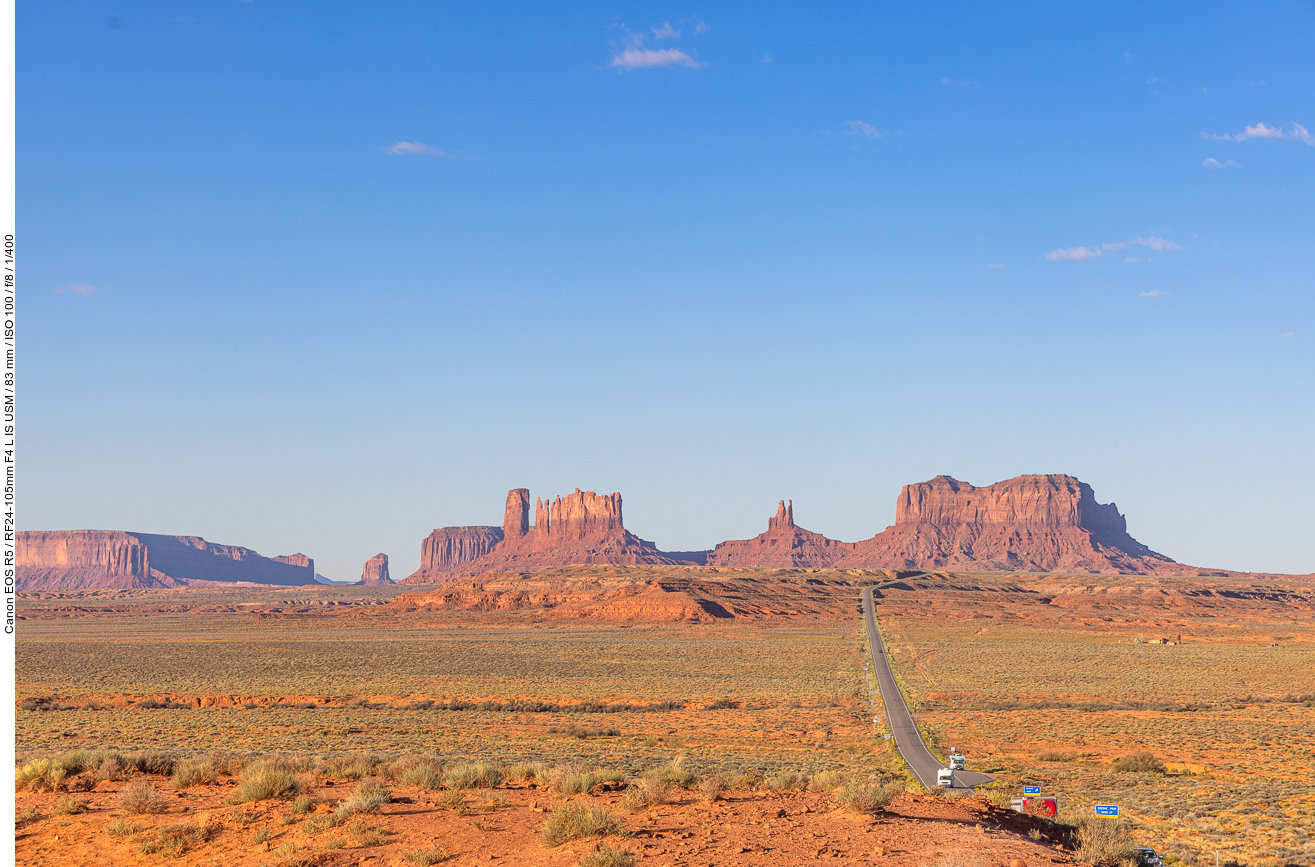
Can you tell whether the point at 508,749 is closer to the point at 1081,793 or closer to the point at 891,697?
the point at 1081,793

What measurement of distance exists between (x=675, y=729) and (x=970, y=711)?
13375mm

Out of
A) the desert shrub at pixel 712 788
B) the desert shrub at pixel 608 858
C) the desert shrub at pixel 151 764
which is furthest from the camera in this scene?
the desert shrub at pixel 151 764

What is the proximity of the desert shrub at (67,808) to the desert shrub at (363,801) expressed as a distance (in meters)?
3.91

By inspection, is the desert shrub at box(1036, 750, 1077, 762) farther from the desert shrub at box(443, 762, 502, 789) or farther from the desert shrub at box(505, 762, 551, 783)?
the desert shrub at box(443, 762, 502, 789)

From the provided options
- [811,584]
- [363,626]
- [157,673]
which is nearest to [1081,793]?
[157,673]

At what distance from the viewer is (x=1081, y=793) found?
77.2ft

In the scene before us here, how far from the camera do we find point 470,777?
16312mm

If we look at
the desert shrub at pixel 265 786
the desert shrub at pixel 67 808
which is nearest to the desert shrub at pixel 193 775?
the desert shrub at pixel 265 786

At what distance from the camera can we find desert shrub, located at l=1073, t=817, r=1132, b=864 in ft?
41.6

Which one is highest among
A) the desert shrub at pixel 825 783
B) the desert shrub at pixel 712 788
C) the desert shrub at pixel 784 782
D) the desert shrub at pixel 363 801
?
the desert shrub at pixel 363 801

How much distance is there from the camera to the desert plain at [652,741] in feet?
42.1

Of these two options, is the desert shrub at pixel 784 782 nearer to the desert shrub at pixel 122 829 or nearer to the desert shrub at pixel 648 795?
the desert shrub at pixel 648 795

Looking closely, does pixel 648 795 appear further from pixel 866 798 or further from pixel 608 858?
pixel 608 858

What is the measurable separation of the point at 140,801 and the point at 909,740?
25.1m
